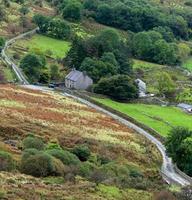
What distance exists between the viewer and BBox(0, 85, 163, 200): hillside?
41188mm

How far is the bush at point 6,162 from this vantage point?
148 feet

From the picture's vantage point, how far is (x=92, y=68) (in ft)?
390

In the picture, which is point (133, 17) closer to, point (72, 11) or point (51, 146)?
point (72, 11)

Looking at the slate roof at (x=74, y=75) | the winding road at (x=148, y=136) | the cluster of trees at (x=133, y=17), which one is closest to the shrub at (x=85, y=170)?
the winding road at (x=148, y=136)

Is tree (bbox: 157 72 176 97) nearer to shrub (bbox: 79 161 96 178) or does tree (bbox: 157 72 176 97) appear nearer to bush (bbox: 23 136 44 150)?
bush (bbox: 23 136 44 150)

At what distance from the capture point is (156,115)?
9631cm

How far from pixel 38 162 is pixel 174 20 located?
154 metres

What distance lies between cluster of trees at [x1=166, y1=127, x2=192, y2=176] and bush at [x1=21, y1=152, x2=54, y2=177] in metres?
23.8

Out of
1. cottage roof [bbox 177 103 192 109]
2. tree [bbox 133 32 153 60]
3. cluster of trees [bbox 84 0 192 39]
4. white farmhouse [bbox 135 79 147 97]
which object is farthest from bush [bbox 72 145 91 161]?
cluster of trees [bbox 84 0 192 39]

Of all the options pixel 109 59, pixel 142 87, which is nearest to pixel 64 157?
pixel 142 87

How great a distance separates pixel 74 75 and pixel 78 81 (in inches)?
71.9

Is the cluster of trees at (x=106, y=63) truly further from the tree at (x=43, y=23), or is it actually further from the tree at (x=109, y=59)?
the tree at (x=43, y=23)

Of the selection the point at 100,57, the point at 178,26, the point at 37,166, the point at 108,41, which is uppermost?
the point at 37,166

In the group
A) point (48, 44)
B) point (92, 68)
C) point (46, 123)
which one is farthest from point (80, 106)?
point (48, 44)
